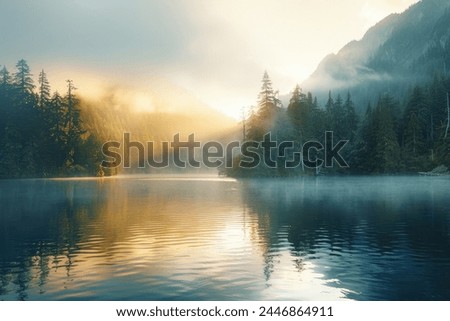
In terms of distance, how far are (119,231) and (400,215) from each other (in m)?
20.3

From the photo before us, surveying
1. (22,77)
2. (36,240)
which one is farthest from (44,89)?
(36,240)

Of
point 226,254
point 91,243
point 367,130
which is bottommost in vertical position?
point 226,254

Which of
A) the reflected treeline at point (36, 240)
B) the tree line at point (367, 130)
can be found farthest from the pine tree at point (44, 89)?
the reflected treeline at point (36, 240)

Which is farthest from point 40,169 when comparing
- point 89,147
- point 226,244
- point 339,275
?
point 339,275

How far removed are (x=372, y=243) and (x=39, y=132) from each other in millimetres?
100044

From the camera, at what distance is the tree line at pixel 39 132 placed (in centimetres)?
9856

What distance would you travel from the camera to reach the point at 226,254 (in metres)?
20.8

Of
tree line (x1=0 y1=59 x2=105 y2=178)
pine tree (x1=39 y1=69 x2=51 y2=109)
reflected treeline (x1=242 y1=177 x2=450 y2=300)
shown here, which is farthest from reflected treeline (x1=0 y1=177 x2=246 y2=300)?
pine tree (x1=39 y1=69 x2=51 y2=109)

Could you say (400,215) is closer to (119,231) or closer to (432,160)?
(119,231)

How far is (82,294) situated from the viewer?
1471cm

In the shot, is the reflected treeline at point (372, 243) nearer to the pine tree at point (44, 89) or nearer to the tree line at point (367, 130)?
the tree line at point (367, 130)

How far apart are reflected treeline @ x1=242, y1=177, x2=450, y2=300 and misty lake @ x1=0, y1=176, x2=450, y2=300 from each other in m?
0.05

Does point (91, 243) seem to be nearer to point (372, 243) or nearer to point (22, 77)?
point (372, 243)
